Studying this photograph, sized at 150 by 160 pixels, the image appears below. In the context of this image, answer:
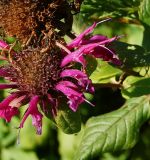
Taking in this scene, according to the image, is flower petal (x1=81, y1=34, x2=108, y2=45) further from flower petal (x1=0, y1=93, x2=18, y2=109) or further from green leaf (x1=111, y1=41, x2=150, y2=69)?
flower petal (x1=0, y1=93, x2=18, y2=109)

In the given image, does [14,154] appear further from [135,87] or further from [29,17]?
[29,17]

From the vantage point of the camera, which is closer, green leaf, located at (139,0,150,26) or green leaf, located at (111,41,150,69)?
green leaf, located at (139,0,150,26)

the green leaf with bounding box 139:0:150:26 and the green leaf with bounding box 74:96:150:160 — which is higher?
the green leaf with bounding box 139:0:150:26

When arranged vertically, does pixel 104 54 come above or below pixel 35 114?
above

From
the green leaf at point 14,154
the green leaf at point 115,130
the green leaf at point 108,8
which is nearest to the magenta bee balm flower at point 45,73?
the green leaf at point 115,130

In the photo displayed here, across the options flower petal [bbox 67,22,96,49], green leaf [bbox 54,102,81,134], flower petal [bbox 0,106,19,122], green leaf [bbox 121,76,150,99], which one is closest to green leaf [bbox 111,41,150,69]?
green leaf [bbox 121,76,150,99]

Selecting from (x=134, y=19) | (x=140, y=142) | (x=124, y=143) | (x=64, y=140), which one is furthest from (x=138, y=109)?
(x=64, y=140)

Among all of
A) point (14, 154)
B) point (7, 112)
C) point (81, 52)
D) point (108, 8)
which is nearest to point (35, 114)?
point (7, 112)
